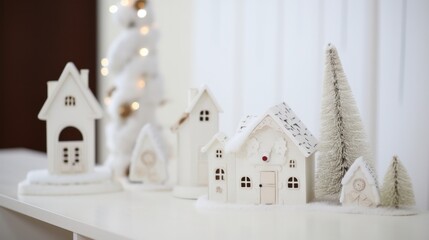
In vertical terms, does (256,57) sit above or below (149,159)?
above

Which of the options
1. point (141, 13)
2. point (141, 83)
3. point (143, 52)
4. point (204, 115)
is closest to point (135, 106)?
point (141, 83)

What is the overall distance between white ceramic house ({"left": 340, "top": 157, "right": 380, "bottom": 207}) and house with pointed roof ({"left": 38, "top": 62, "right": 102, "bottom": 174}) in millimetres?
875

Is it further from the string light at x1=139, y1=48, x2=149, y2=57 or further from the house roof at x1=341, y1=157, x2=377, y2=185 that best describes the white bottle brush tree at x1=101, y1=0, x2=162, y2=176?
the house roof at x1=341, y1=157, x2=377, y2=185

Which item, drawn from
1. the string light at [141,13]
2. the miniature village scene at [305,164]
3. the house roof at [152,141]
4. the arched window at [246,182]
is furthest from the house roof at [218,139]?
the string light at [141,13]

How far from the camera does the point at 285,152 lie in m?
1.77

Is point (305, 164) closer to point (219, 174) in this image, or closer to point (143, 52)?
point (219, 174)

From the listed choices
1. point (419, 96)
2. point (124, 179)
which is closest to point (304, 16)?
point (419, 96)

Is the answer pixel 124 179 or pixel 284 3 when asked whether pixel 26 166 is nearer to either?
pixel 124 179

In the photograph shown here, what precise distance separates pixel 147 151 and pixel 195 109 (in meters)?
0.32

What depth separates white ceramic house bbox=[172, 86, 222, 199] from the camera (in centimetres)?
200

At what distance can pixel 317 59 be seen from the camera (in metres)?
2.54

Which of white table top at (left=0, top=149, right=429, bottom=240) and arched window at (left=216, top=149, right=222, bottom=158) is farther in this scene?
arched window at (left=216, top=149, right=222, bottom=158)

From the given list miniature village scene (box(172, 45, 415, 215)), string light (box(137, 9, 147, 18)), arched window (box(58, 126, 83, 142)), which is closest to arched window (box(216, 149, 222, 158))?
miniature village scene (box(172, 45, 415, 215))

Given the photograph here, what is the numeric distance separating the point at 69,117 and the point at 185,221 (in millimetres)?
699
